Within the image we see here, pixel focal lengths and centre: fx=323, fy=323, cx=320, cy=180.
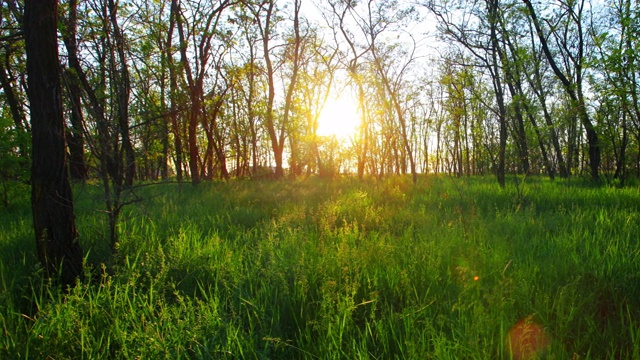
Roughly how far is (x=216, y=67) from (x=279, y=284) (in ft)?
32.5

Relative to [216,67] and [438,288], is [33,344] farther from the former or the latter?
[216,67]

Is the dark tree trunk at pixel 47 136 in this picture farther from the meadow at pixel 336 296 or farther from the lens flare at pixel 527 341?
the lens flare at pixel 527 341

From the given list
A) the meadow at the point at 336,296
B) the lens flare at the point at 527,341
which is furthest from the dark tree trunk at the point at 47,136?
the lens flare at the point at 527,341

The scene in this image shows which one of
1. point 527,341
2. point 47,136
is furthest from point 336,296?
point 47,136

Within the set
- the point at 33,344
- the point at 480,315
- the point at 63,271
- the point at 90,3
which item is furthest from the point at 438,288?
the point at 90,3

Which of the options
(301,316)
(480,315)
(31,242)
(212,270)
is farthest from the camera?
(31,242)

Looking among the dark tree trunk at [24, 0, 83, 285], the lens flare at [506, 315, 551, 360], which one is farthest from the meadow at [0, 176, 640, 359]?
the dark tree trunk at [24, 0, 83, 285]

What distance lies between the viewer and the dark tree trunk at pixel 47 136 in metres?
2.36

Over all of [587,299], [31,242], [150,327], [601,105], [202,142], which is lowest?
[587,299]

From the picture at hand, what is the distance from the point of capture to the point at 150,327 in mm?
1811

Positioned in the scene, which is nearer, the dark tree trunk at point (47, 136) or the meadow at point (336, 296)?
the meadow at point (336, 296)

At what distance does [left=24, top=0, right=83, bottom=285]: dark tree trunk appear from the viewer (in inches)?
93.0

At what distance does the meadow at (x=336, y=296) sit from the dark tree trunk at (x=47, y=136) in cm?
30

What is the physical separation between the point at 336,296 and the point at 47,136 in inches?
95.4
